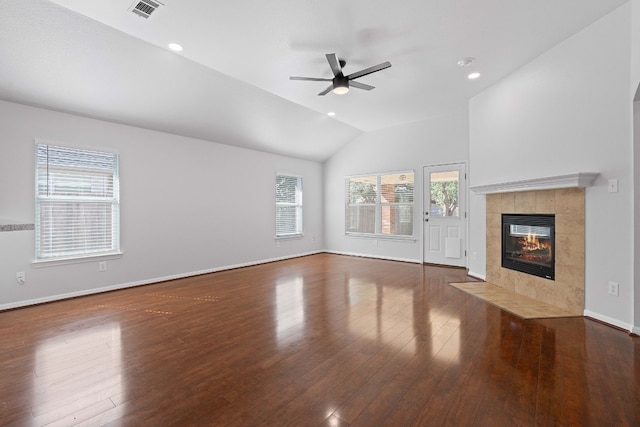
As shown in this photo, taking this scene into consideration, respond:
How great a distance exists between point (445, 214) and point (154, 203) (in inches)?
218

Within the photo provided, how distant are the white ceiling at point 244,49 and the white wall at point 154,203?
29cm

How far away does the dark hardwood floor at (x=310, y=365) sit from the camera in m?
1.73

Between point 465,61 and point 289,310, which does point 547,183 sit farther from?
point 289,310

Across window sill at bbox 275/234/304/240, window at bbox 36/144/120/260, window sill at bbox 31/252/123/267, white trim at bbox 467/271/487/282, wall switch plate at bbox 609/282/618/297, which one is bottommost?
white trim at bbox 467/271/487/282

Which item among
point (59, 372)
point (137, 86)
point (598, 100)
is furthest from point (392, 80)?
point (59, 372)

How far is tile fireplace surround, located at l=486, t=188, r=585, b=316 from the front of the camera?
3.37 metres

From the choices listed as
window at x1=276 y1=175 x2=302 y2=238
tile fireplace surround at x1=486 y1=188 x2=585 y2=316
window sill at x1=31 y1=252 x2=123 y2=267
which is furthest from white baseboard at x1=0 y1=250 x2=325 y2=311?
tile fireplace surround at x1=486 y1=188 x2=585 y2=316

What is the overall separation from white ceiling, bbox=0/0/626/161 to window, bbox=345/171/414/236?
2.30m

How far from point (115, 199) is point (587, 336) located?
19.8ft

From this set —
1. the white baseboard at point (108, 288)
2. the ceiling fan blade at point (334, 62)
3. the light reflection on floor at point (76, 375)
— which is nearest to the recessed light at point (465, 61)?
the ceiling fan blade at point (334, 62)

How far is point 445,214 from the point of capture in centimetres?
622

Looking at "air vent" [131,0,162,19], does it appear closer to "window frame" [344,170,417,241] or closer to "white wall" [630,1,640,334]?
"white wall" [630,1,640,334]

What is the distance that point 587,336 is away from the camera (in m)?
2.78

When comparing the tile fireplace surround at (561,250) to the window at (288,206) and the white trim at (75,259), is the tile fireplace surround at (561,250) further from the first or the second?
the white trim at (75,259)
